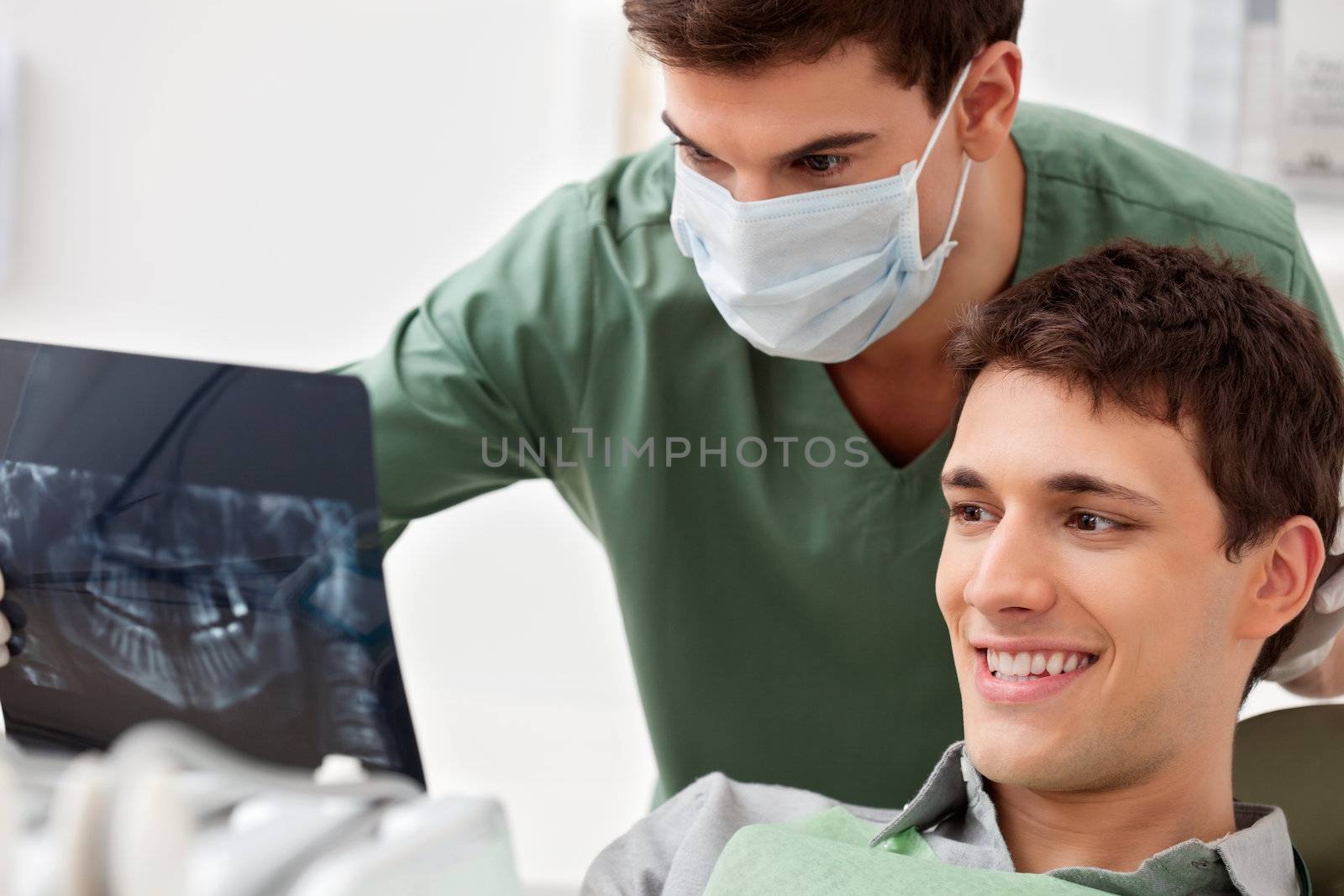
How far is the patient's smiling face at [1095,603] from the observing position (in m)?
1.16

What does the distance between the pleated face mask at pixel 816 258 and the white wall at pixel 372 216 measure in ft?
5.81

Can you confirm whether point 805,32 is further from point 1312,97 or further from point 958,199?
point 1312,97

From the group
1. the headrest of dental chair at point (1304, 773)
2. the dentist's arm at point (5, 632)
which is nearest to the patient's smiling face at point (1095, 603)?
the headrest of dental chair at point (1304, 773)

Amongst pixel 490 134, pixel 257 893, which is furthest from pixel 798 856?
pixel 490 134

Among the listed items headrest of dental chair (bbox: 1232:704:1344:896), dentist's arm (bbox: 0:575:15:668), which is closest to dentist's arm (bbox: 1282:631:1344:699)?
headrest of dental chair (bbox: 1232:704:1344:896)

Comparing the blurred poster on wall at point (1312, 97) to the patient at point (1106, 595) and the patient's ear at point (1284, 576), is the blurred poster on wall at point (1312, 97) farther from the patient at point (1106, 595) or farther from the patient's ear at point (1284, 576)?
the patient's ear at point (1284, 576)

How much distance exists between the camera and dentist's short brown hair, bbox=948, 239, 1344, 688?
120 cm

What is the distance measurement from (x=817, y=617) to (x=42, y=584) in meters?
0.85

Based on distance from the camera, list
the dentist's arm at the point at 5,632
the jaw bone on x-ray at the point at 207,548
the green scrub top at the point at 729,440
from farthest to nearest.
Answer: the green scrub top at the point at 729,440 → the dentist's arm at the point at 5,632 → the jaw bone on x-ray at the point at 207,548

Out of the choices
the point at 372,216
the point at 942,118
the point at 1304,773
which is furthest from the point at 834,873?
the point at 372,216

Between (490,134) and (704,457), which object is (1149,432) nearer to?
(704,457)

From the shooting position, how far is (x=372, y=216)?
3.26 meters

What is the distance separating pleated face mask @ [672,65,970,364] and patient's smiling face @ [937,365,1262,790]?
0.26 meters

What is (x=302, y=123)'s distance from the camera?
322 centimetres
